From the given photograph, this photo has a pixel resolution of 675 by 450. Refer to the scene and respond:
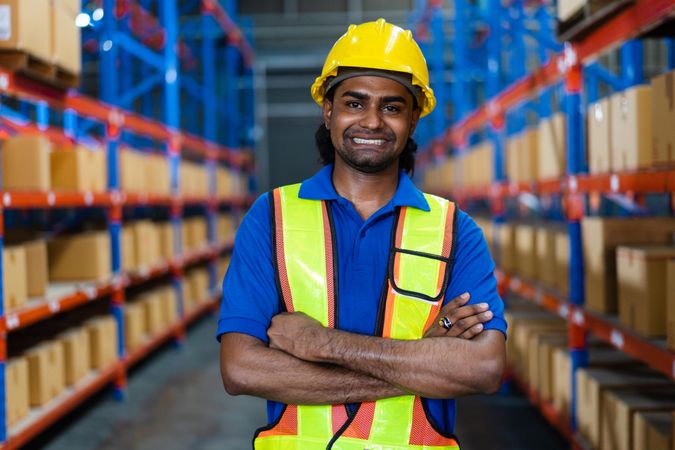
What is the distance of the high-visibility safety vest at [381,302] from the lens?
2.03m

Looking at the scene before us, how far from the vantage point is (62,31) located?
15.3 feet

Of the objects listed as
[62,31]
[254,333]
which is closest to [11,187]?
[62,31]

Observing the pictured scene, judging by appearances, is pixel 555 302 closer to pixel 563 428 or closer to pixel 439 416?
pixel 563 428

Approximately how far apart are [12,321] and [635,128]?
3.43 meters

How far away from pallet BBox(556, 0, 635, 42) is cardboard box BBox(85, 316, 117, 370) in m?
3.96

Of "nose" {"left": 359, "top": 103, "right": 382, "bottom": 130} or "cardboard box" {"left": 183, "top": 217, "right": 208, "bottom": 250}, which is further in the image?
"cardboard box" {"left": 183, "top": 217, "right": 208, "bottom": 250}

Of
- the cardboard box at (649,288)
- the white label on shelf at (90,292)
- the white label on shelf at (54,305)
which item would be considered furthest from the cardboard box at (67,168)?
the cardboard box at (649,288)

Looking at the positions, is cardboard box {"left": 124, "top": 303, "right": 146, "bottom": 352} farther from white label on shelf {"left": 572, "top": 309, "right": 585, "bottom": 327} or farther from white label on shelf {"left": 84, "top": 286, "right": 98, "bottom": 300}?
white label on shelf {"left": 572, "top": 309, "right": 585, "bottom": 327}

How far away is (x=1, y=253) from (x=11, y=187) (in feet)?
2.35

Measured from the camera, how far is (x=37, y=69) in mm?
4469

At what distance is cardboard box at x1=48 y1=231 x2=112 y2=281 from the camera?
18.6ft

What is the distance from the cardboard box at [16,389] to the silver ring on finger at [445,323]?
117 inches

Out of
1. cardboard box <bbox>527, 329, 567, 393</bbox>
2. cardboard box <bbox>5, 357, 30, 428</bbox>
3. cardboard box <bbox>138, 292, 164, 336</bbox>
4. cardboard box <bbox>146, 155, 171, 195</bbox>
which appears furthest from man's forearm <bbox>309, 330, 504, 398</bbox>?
cardboard box <bbox>146, 155, 171, 195</bbox>

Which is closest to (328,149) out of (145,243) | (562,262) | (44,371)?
(562,262)
